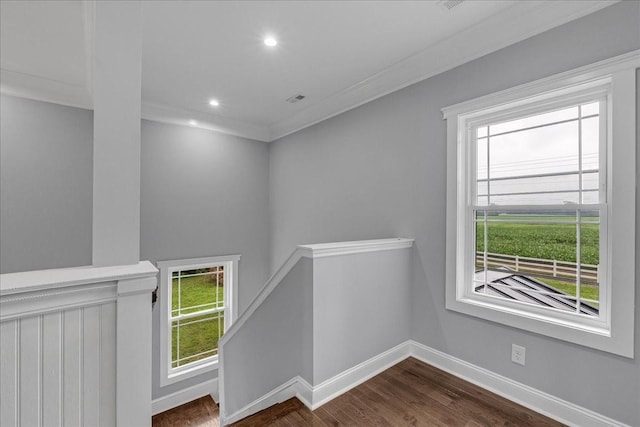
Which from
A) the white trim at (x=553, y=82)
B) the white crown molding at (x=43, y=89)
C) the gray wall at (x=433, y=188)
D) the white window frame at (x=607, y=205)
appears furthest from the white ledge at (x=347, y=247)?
the white crown molding at (x=43, y=89)

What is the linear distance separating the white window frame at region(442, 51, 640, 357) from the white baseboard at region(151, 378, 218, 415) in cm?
380

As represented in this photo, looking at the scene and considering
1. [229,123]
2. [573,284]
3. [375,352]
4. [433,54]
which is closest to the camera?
[573,284]

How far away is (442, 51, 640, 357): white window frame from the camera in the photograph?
1684mm

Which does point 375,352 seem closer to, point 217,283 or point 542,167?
point 542,167

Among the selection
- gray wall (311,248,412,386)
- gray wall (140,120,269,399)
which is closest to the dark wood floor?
gray wall (311,248,412,386)

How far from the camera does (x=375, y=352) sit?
2.40 meters

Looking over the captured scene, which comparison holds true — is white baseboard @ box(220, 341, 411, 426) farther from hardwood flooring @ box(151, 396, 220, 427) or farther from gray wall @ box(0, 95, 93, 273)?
gray wall @ box(0, 95, 93, 273)

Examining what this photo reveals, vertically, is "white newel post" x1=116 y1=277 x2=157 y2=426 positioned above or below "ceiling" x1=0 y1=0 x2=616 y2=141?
below

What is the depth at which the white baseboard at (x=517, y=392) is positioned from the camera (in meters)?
1.79

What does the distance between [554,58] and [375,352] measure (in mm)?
2506

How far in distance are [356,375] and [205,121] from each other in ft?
12.9

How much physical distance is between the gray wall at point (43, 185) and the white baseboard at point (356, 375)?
3.30 metres

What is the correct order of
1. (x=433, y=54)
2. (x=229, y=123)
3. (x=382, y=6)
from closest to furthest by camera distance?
(x=382, y=6) < (x=433, y=54) < (x=229, y=123)

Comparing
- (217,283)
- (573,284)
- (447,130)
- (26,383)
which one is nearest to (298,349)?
(26,383)
